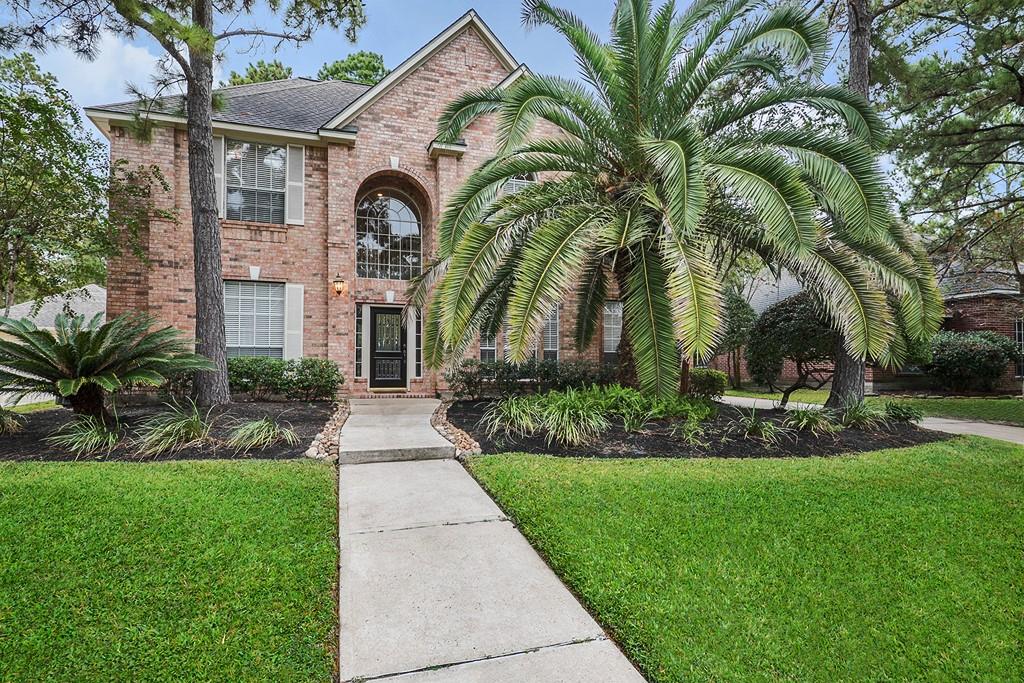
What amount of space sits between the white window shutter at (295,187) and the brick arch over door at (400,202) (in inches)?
46.7

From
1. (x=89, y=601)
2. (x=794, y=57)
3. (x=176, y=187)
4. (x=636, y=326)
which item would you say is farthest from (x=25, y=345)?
(x=794, y=57)

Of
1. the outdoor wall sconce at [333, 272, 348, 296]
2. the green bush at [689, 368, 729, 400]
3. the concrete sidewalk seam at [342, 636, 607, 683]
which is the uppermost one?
the outdoor wall sconce at [333, 272, 348, 296]

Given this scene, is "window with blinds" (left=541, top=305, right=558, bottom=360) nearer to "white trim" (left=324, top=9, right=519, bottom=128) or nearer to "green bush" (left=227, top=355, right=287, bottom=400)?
"green bush" (left=227, top=355, right=287, bottom=400)

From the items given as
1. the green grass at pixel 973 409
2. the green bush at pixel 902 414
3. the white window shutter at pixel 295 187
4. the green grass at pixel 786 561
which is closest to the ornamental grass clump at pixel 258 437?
the green grass at pixel 786 561

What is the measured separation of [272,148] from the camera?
11.1 m

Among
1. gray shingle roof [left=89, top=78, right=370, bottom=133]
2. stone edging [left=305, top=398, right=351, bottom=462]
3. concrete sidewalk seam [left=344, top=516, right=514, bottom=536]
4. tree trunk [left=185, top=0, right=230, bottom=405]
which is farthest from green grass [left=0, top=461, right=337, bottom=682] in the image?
gray shingle roof [left=89, top=78, right=370, bottom=133]

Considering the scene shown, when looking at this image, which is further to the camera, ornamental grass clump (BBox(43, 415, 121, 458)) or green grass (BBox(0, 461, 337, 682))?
ornamental grass clump (BBox(43, 415, 121, 458))

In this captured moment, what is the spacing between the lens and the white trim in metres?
11.2

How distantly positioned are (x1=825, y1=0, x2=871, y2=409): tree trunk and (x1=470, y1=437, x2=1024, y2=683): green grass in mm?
3028

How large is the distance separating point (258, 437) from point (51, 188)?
5.93 meters

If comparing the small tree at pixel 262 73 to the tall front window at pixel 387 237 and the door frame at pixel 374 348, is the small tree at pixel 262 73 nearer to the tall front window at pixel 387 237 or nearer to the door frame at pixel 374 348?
the tall front window at pixel 387 237

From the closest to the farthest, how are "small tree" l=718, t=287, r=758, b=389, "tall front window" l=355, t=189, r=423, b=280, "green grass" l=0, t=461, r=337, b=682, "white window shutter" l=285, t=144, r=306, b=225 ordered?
"green grass" l=0, t=461, r=337, b=682
"white window shutter" l=285, t=144, r=306, b=225
"tall front window" l=355, t=189, r=423, b=280
"small tree" l=718, t=287, r=758, b=389

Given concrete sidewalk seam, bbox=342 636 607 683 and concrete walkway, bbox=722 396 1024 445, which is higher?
concrete walkway, bbox=722 396 1024 445

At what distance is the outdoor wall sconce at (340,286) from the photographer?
11031 mm
